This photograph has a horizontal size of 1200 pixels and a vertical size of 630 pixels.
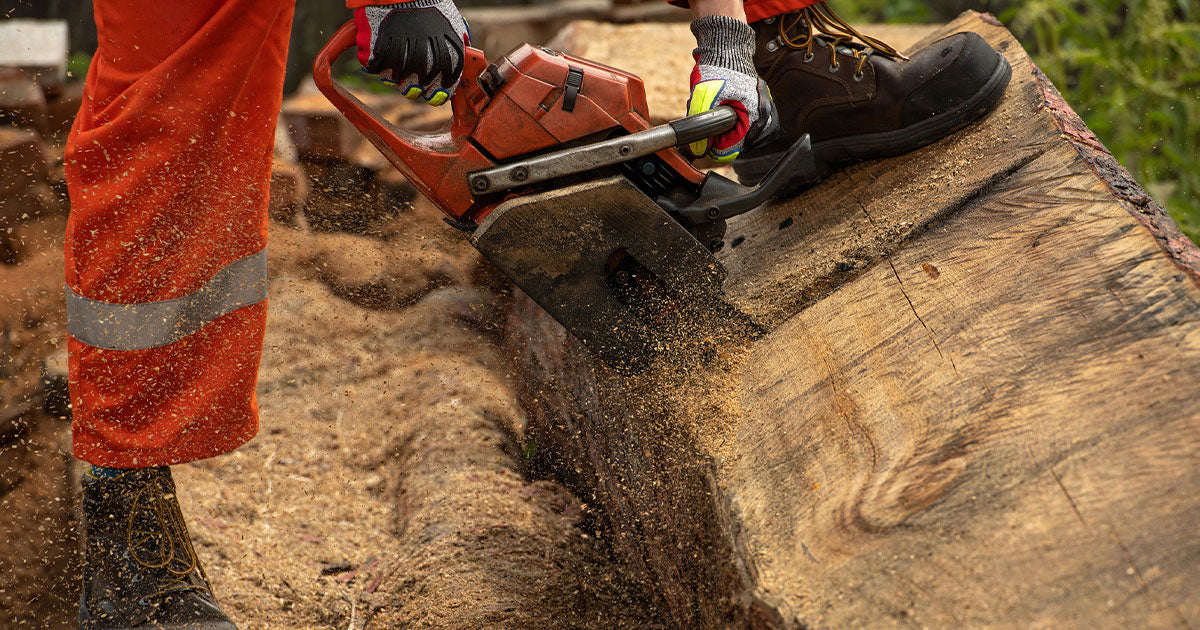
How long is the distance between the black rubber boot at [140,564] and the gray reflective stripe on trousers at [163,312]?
33cm

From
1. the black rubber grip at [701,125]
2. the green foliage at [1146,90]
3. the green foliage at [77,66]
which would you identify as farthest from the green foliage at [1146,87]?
the green foliage at [77,66]

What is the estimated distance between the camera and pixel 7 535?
192 centimetres

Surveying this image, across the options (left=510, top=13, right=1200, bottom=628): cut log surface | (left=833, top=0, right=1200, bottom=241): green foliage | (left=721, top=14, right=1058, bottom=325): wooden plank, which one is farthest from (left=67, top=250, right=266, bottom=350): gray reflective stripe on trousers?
(left=833, top=0, right=1200, bottom=241): green foliage

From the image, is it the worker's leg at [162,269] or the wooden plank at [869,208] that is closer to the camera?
the worker's leg at [162,269]

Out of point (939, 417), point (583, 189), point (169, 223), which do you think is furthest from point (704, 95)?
point (169, 223)

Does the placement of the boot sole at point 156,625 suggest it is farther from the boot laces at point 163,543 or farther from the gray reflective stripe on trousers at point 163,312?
the gray reflective stripe on trousers at point 163,312

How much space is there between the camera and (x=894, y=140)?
2.01 m

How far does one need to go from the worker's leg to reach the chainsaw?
11.2 inches

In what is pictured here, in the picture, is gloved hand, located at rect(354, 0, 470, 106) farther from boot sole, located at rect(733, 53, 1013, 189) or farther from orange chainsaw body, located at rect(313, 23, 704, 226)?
boot sole, located at rect(733, 53, 1013, 189)

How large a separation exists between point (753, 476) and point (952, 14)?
5.38 metres

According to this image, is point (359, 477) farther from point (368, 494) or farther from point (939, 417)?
point (939, 417)

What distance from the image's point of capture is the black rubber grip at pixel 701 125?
178 centimetres

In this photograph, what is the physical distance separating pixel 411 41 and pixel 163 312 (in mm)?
705

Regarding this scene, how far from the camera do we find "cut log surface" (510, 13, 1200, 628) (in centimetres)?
106
